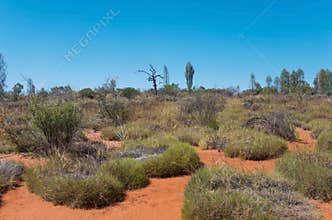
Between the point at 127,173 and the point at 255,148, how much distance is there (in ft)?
12.5

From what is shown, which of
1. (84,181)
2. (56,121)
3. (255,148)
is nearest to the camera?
(84,181)

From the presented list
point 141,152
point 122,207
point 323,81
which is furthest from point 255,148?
point 323,81

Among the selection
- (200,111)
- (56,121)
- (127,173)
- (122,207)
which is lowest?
(122,207)

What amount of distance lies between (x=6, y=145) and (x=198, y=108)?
8.29m

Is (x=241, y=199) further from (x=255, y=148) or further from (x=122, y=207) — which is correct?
(x=255, y=148)

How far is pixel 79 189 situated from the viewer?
5.25m

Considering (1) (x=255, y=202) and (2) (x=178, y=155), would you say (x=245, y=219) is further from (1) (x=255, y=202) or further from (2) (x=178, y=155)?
(2) (x=178, y=155)

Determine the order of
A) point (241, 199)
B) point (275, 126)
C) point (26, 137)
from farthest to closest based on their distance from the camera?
1. point (275, 126)
2. point (26, 137)
3. point (241, 199)

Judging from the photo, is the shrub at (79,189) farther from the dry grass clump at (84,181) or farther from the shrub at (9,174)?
the shrub at (9,174)

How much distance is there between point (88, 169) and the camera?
6.22m

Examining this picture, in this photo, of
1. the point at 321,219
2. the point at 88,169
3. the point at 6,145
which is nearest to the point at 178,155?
the point at 88,169

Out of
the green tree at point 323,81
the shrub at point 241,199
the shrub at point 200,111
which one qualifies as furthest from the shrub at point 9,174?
the green tree at point 323,81

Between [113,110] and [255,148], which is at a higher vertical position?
[113,110]

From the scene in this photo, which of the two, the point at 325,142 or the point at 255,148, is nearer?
the point at 255,148
